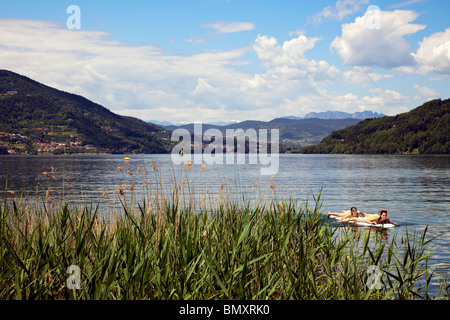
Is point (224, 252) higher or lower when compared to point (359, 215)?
higher

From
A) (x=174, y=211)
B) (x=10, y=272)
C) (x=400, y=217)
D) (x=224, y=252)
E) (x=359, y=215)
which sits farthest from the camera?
(x=400, y=217)

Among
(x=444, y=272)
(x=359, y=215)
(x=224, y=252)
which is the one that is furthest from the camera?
(x=359, y=215)

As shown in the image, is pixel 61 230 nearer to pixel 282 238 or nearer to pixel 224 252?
pixel 224 252

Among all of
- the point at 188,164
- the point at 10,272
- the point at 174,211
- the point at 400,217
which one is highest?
the point at 188,164

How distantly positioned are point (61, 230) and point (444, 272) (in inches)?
517

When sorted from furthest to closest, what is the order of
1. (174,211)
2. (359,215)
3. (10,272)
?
(359,215) < (174,211) < (10,272)

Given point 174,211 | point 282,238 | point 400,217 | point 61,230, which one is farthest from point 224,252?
point 400,217

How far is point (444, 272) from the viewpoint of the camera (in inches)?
583

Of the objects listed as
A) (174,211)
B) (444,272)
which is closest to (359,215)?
(444,272)

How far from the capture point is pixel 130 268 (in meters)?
8.09

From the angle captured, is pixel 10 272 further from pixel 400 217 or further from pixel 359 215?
pixel 400 217
